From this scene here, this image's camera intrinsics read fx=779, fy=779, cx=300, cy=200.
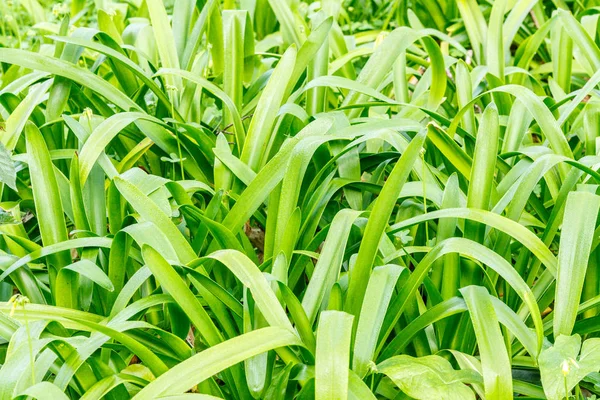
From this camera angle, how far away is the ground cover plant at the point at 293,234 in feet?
5.24

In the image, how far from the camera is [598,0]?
3.42 m

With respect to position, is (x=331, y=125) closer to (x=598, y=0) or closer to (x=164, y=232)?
(x=164, y=232)

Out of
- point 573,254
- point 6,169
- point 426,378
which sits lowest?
point 426,378

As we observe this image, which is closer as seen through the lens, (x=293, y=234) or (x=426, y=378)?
(x=426, y=378)

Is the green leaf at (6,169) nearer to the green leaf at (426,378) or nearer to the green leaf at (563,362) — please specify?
the green leaf at (426,378)

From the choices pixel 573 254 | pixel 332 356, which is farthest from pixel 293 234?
pixel 573 254

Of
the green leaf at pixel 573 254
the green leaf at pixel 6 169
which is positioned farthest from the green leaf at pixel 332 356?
the green leaf at pixel 6 169

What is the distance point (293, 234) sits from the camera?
1846 mm

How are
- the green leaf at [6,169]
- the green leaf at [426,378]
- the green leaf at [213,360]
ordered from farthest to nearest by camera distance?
1. the green leaf at [6,169]
2. the green leaf at [426,378]
3. the green leaf at [213,360]

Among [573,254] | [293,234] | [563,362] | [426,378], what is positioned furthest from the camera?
[293,234]

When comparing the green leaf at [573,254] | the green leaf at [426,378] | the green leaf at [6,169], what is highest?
the green leaf at [6,169]

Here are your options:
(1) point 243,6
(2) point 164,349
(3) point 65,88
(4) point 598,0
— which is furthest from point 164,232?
(4) point 598,0

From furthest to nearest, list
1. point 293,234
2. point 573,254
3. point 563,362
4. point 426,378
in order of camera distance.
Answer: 1. point 293,234
2. point 573,254
3. point 426,378
4. point 563,362

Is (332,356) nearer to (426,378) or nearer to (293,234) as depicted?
(426,378)
